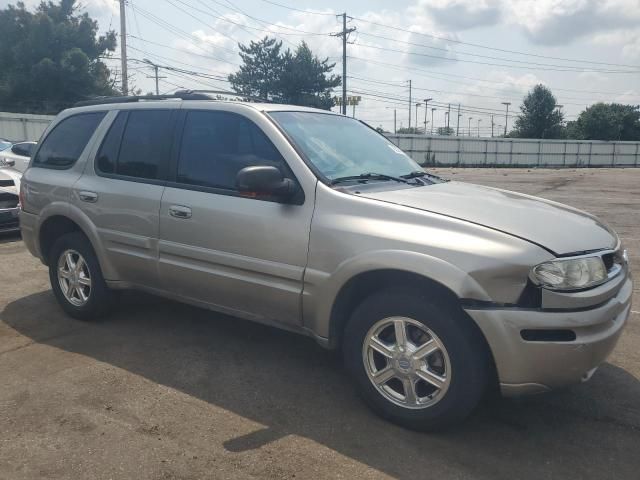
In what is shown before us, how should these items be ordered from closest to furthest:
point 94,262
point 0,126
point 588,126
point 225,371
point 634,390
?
point 634,390
point 225,371
point 94,262
point 0,126
point 588,126

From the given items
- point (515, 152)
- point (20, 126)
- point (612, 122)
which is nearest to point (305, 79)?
point (515, 152)

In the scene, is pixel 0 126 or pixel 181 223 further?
pixel 0 126

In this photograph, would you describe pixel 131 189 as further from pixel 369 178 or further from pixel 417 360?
pixel 417 360

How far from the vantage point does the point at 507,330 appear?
8.73 feet

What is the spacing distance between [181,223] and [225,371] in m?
1.06

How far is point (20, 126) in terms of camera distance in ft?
82.8

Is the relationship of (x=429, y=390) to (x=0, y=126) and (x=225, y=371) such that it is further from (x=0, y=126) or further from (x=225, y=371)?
(x=0, y=126)

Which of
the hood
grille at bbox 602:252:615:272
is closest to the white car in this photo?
the hood

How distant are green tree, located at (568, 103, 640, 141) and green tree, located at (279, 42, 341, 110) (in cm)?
3776

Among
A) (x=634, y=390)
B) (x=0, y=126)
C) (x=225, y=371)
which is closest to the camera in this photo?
(x=634, y=390)

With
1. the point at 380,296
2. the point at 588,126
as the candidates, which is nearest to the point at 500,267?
the point at 380,296

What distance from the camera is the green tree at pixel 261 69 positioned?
51.2 meters

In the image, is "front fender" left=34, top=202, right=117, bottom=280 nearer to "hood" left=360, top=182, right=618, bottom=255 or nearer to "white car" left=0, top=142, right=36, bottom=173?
"hood" left=360, top=182, right=618, bottom=255

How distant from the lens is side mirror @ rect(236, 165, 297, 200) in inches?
125
